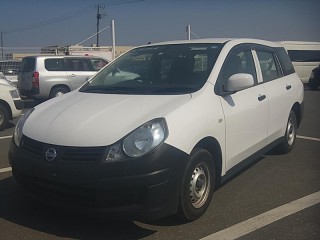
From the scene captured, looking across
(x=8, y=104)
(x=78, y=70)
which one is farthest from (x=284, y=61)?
(x=78, y=70)

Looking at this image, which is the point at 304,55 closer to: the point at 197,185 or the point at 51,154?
the point at 197,185

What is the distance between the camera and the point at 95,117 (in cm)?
356

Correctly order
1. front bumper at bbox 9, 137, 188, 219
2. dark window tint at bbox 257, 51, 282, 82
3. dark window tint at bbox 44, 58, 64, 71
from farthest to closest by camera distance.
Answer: dark window tint at bbox 44, 58, 64, 71
dark window tint at bbox 257, 51, 282, 82
front bumper at bbox 9, 137, 188, 219

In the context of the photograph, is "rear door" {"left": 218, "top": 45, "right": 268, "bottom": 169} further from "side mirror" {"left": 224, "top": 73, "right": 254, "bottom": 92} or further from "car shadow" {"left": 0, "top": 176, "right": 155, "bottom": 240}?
"car shadow" {"left": 0, "top": 176, "right": 155, "bottom": 240}

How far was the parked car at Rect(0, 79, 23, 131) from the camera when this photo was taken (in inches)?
355

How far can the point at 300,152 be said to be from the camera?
6285 millimetres

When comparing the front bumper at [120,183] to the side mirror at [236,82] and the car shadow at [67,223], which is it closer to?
the car shadow at [67,223]

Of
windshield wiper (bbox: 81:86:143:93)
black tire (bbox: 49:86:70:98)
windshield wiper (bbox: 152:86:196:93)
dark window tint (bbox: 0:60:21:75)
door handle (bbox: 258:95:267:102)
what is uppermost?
windshield wiper (bbox: 152:86:196:93)

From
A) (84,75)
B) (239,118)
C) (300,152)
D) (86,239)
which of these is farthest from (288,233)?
(84,75)

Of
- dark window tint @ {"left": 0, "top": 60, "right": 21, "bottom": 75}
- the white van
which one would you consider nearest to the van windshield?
dark window tint @ {"left": 0, "top": 60, "right": 21, "bottom": 75}

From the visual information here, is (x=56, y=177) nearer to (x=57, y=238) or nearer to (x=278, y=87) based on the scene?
(x=57, y=238)

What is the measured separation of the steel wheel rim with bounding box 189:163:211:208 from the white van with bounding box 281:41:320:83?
62.5ft

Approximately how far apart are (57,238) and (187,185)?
1.17 m

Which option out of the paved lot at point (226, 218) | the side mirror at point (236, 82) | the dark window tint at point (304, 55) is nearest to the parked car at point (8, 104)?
the paved lot at point (226, 218)
